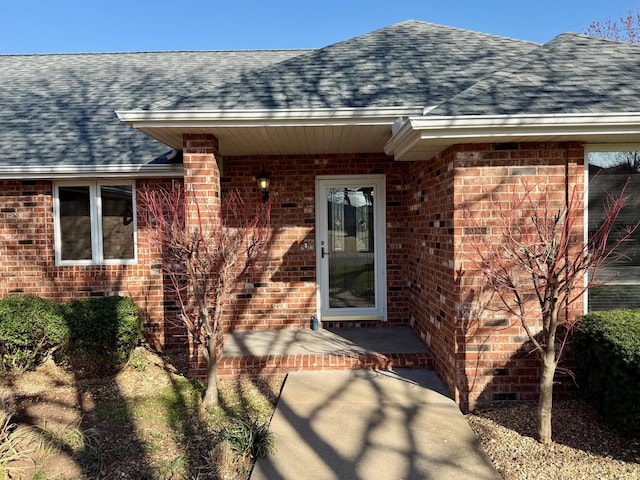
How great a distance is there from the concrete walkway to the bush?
3.79ft

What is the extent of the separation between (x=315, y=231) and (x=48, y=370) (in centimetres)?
401

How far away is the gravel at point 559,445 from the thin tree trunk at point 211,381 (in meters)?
2.53

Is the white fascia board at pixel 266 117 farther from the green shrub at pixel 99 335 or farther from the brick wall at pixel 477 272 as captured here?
the green shrub at pixel 99 335

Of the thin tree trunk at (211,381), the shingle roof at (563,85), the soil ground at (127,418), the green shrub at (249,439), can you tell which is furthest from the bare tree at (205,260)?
the shingle roof at (563,85)

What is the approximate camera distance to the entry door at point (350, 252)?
21.1 feet

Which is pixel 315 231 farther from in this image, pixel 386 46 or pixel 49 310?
pixel 49 310

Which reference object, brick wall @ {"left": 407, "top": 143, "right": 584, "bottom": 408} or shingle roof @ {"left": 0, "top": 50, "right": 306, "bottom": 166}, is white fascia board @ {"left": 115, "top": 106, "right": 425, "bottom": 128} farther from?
shingle roof @ {"left": 0, "top": 50, "right": 306, "bottom": 166}

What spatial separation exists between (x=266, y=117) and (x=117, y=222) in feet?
11.0

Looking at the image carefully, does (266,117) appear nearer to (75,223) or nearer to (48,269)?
(75,223)

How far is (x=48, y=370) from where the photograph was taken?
17.6ft

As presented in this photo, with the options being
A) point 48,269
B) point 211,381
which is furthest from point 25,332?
point 211,381

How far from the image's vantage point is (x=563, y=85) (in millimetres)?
4207

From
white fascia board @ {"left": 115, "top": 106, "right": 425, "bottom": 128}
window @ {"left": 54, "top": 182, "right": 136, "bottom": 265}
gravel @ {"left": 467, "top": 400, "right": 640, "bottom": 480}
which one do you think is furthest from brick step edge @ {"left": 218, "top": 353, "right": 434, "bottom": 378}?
white fascia board @ {"left": 115, "top": 106, "right": 425, "bottom": 128}

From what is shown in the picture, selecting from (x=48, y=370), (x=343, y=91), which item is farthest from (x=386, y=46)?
(x=48, y=370)
